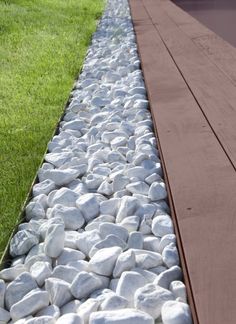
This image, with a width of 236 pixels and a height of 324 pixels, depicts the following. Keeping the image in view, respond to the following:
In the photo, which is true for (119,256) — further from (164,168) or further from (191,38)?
(191,38)

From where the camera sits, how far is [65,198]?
68.1 inches

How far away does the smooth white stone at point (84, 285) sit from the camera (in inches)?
49.9

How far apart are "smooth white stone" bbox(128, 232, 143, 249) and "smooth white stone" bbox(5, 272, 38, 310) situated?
0.92 ft

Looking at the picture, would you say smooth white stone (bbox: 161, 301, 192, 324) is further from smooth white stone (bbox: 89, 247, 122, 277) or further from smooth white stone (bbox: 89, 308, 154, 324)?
smooth white stone (bbox: 89, 247, 122, 277)

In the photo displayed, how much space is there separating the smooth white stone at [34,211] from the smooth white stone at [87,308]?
50 centimetres

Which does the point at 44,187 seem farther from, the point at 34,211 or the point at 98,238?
the point at 98,238

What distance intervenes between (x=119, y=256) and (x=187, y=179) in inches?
16.5

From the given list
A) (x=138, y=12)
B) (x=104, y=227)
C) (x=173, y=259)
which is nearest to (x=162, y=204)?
(x=104, y=227)

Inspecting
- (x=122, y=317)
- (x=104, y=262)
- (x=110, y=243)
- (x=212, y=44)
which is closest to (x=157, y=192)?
(x=110, y=243)

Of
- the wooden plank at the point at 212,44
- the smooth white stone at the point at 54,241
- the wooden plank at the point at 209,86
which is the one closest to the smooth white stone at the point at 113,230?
the smooth white stone at the point at 54,241

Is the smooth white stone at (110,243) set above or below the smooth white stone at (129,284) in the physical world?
below

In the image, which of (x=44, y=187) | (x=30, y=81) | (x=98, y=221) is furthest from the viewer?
(x=30, y=81)

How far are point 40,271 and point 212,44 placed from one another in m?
2.88

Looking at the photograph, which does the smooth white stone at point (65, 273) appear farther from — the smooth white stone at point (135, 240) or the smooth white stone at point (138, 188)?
the smooth white stone at point (138, 188)
